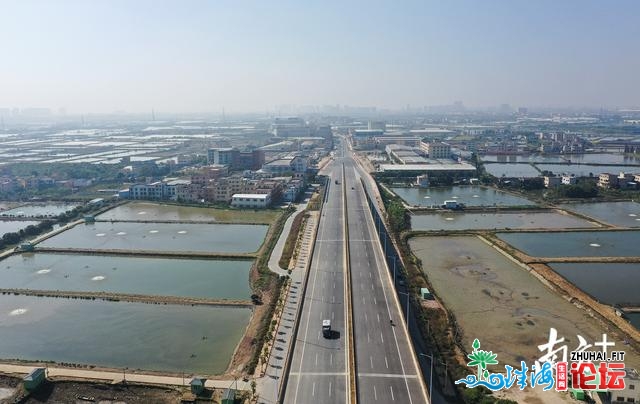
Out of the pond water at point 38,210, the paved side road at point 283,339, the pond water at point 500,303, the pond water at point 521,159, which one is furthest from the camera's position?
the pond water at point 521,159

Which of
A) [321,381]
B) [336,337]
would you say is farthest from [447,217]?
[321,381]

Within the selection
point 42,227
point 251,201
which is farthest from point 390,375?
point 42,227

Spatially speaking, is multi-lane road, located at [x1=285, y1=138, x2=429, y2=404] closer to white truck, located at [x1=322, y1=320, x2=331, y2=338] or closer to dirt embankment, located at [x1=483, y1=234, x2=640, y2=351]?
white truck, located at [x1=322, y1=320, x2=331, y2=338]

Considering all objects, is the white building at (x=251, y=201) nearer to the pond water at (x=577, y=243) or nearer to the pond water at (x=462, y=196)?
the pond water at (x=462, y=196)

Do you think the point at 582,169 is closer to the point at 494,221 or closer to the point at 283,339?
the point at 494,221

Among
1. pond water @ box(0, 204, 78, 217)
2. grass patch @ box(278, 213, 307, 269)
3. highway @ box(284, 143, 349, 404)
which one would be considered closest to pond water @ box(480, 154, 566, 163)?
grass patch @ box(278, 213, 307, 269)

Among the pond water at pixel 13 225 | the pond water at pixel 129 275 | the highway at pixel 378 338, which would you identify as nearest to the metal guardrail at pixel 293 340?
the highway at pixel 378 338

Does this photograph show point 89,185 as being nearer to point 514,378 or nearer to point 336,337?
point 336,337
